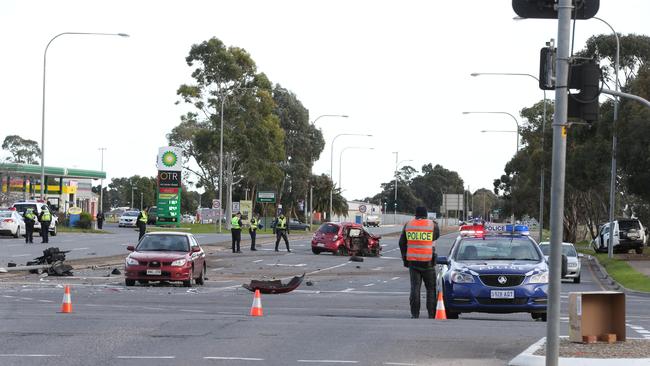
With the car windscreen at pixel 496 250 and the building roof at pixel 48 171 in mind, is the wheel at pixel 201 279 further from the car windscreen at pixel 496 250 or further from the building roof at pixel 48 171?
the building roof at pixel 48 171

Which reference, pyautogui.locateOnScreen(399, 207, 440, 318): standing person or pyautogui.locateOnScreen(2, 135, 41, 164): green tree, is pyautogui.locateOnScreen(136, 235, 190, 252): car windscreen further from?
pyautogui.locateOnScreen(2, 135, 41, 164): green tree

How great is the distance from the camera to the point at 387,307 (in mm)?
22922

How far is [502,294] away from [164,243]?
42.4ft

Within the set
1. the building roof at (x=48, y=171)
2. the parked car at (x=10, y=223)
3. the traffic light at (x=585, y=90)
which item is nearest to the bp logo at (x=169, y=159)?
the parked car at (x=10, y=223)

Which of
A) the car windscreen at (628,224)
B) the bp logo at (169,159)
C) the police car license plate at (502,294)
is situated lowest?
the police car license plate at (502,294)

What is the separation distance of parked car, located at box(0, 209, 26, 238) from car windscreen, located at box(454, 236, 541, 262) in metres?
41.6

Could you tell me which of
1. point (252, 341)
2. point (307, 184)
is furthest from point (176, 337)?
point (307, 184)

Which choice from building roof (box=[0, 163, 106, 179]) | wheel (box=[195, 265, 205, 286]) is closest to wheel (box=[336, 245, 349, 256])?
wheel (box=[195, 265, 205, 286])

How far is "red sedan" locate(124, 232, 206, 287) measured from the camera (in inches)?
1089

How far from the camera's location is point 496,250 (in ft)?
63.5

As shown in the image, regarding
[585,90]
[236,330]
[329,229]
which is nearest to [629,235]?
[329,229]

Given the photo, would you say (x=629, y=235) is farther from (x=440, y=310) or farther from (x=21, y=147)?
(x=21, y=147)

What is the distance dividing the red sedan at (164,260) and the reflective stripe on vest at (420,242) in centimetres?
1068

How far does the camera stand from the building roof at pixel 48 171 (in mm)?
102625
